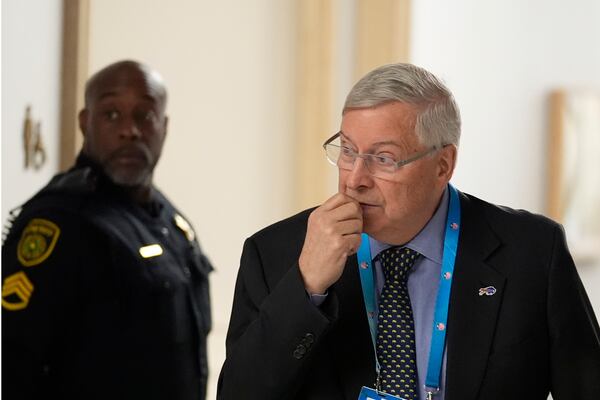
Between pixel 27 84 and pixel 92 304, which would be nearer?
pixel 92 304

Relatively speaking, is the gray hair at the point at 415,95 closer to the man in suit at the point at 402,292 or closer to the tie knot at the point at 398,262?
the man in suit at the point at 402,292

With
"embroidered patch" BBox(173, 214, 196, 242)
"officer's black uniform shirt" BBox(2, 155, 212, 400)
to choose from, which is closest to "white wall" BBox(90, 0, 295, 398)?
"embroidered patch" BBox(173, 214, 196, 242)

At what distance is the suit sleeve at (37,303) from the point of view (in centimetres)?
303

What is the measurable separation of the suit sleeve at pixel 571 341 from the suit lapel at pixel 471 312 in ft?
0.39

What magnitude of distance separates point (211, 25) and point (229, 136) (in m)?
0.62

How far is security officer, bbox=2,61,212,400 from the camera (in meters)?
3.05

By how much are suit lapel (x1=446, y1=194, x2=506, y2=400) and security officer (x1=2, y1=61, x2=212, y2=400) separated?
1378mm

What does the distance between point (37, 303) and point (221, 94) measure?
261 centimetres

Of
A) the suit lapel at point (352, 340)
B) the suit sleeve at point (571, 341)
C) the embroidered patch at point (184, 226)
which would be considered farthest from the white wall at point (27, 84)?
the suit sleeve at point (571, 341)

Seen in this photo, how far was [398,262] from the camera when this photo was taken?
83.7 inches

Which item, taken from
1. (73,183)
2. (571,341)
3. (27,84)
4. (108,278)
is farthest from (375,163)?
(27,84)

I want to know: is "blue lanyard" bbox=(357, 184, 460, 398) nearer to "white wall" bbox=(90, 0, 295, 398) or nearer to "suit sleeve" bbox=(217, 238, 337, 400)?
"suit sleeve" bbox=(217, 238, 337, 400)

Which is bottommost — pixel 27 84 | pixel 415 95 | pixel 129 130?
pixel 129 130

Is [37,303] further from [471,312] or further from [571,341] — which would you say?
[571,341]
